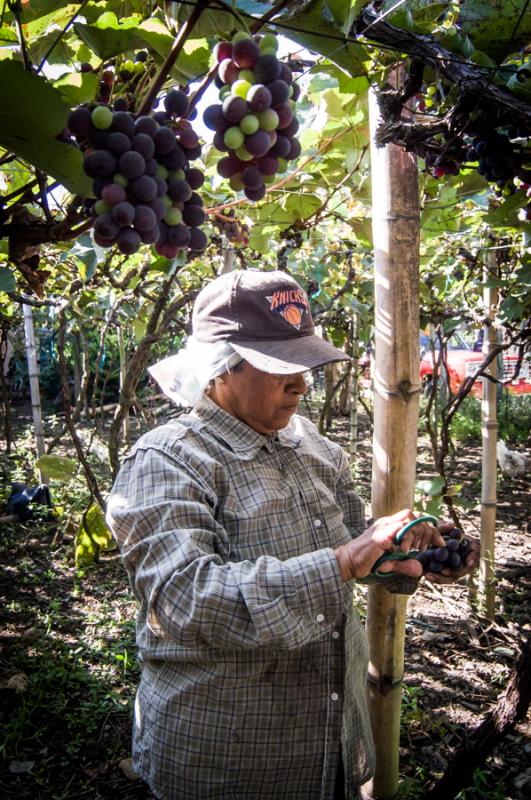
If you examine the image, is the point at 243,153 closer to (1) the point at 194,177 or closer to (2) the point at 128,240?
(1) the point at 194,177

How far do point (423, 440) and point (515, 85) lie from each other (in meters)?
8.85

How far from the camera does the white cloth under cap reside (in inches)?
61.2

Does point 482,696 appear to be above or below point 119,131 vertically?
below

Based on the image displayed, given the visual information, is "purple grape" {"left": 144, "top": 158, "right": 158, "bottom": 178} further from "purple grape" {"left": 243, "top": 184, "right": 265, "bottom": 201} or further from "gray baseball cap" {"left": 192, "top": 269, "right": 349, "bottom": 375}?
"gray baseball cap" {"left": 192, "top": 269, "right": 349, "bottom": 375}

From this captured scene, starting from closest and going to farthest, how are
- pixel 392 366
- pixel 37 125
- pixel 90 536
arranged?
pixel 37 125
pixel 392 366
pixel 90 536

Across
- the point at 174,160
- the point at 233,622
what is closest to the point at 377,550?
the point at 233,622

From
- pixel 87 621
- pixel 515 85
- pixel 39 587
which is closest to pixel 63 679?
pixel 87 621

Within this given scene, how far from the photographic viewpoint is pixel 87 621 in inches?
149

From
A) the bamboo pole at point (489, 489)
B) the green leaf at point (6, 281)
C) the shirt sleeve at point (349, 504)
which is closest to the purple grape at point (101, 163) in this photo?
the green leaf at point (6, 281)

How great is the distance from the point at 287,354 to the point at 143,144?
82 centimetres

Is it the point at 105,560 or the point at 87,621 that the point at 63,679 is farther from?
the point at 105,560

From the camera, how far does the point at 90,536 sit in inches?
181

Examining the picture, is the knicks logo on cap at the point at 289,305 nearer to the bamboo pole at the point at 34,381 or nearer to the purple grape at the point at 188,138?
the purple grape at the point at 188,138

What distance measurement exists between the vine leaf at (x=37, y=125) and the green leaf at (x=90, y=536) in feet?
→ 13.4
